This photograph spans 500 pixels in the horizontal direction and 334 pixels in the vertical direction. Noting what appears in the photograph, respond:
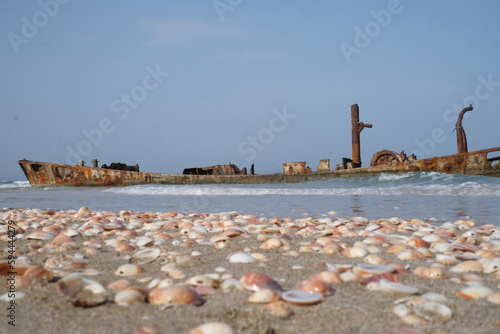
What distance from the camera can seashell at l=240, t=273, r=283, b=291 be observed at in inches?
64.5

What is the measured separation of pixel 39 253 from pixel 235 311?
60.2 inches

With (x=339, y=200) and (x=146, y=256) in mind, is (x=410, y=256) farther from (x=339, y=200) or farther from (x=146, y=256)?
(x=339, y=200)

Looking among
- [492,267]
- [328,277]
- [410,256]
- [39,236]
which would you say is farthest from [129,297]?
[39,236]

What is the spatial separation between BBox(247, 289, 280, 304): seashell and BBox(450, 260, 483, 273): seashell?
1009 mm

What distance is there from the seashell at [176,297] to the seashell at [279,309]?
0.83ft

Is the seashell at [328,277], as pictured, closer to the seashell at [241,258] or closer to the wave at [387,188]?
the seashell at [241,258]

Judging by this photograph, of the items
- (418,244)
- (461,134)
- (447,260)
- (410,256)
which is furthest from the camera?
(461,134)

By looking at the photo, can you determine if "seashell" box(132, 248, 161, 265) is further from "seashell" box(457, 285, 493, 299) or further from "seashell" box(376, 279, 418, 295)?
"seashell" box(457, 285, 493, 299)

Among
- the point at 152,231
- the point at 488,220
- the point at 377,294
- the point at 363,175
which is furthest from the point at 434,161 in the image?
the point at 377,294

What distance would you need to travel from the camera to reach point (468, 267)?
2.02 meters

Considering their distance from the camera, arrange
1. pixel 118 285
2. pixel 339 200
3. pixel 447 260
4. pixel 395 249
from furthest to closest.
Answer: pixel 339 200, pixel 395 249, pixel 447 260, pixel 118 285

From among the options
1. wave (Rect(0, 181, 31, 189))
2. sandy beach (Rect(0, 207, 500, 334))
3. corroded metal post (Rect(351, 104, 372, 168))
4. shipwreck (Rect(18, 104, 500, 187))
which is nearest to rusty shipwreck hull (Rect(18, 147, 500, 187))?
shipwreck (Rect(18, 104, 500, 187))

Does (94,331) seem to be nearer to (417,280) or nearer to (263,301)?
(263,301)

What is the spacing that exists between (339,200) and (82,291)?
285 inches
